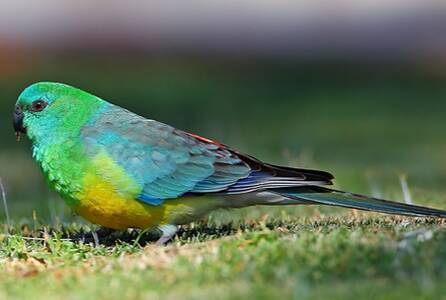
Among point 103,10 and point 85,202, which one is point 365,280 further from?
point 103,10

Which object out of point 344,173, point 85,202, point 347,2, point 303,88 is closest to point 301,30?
point 347,2

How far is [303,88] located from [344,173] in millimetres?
6628

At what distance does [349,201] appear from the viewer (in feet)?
21.9

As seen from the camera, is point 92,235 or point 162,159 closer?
point 162,159

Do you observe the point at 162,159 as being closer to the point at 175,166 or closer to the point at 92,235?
the point at 175,166

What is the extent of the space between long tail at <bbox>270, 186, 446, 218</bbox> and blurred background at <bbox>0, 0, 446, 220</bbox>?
67.8 inches

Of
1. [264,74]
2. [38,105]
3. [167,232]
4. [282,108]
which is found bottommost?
[167,232]

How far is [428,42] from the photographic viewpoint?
23.2 meters

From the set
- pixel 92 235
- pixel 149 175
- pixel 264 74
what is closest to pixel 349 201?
pixel 149 175

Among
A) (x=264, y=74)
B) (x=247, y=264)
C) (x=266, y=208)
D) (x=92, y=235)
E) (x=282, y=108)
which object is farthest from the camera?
(x=264, y=74)

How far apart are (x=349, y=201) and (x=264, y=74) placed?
12570mm

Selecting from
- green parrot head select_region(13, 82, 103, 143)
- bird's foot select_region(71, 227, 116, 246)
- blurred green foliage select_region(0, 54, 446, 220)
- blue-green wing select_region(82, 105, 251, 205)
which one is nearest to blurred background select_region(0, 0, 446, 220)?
blurred green foliage select_region(0, 54, 446, 220)

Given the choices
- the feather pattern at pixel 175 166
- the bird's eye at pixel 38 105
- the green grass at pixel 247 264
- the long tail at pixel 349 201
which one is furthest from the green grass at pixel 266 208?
the bird's eye at pixel 38 105

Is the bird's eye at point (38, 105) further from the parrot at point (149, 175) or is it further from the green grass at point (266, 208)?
the green grass at point (266, 208)
